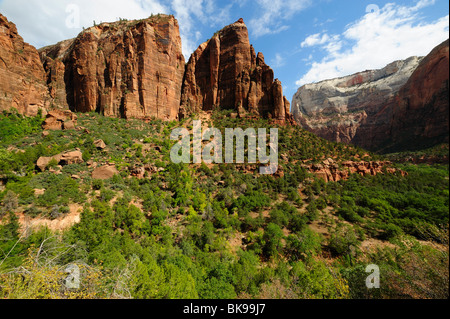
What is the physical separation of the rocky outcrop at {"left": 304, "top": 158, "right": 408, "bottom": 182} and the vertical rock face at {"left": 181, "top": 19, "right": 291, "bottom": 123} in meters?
11.3

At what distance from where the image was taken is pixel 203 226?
13430 millimetres

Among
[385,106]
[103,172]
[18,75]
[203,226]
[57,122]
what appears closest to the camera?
[203,226]

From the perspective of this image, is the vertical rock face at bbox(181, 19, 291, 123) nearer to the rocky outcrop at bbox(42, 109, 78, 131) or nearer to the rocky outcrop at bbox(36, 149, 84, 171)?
the rocky outcrop at bbox(42, 109, 78, 131)

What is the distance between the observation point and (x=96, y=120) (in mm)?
25812

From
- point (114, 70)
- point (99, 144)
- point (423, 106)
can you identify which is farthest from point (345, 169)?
point (423, 106)

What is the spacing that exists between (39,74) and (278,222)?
146 feet

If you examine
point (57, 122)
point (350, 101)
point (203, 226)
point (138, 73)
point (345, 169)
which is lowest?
point (203, 226)

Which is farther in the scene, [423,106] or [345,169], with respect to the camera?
[423,106]

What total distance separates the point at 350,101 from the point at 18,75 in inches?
4458

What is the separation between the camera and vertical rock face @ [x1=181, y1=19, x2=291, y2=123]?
31878 mm

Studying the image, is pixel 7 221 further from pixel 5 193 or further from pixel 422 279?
pixel 422 279

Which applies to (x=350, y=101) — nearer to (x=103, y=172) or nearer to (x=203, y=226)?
(x=203, y=226)

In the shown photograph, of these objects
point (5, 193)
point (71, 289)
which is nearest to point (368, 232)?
point (71, 289)

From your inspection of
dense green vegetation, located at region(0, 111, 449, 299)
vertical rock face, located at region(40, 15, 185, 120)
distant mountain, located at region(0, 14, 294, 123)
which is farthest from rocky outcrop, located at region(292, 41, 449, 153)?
vertical rock face, located at region(40, 15, 185, 120)
